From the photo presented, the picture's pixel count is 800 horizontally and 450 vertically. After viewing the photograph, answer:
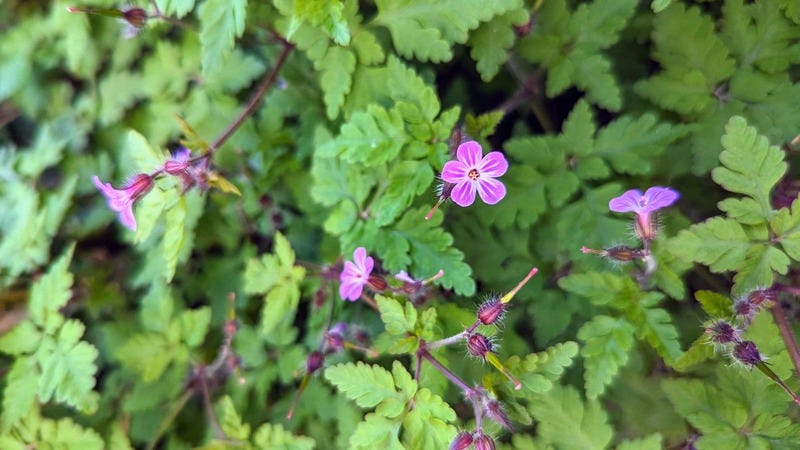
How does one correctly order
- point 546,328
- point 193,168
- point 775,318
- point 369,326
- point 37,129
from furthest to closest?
point 37,129
point 369,326
point 546,328
point 193,168
point 775,318

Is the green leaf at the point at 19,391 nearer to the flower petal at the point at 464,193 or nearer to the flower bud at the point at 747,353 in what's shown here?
the flower petal at the point at 464,193

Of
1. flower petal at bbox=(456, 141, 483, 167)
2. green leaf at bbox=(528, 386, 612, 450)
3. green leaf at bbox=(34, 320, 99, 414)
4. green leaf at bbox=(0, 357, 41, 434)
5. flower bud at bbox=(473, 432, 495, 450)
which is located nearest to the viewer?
flower bud at bbox=(473, 432, 495, 450)

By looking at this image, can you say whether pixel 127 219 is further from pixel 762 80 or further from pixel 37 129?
pixel 762 80

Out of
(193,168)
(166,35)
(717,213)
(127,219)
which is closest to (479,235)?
(717,213)

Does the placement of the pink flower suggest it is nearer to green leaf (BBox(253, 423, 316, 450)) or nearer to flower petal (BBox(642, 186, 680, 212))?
flower petal (BBox(642, 186, 680, 212))

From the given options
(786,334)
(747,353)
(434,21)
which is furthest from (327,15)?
(786,334)

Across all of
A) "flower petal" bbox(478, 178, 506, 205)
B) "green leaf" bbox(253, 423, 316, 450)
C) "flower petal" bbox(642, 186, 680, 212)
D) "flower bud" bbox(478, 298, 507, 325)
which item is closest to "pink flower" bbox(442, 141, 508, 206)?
"flower petal" bbox(478, 178, 506, 205)

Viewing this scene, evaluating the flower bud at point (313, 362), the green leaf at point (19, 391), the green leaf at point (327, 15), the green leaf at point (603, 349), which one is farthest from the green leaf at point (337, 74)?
the green leaf at point (19, 391)
